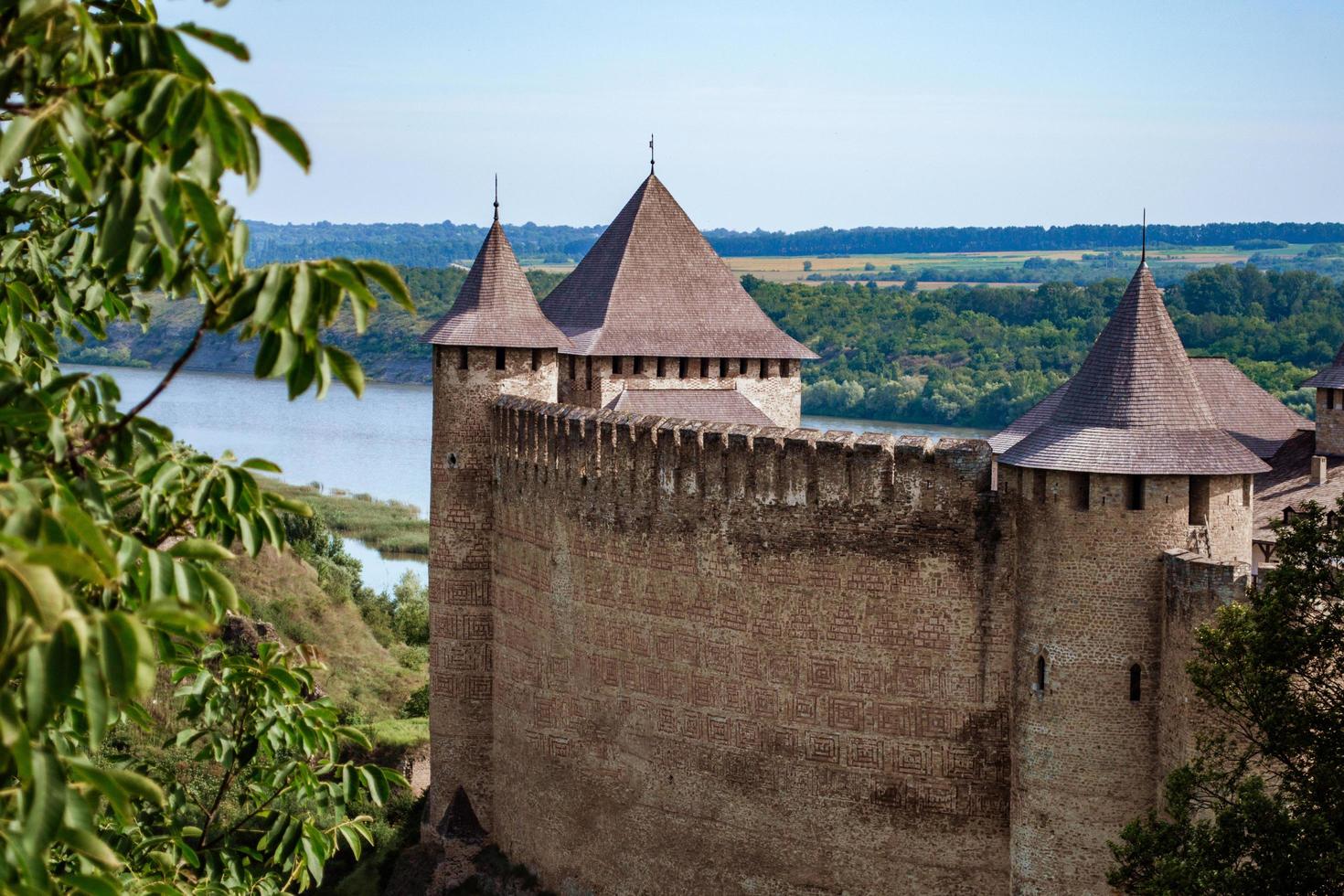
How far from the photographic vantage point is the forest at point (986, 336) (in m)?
37.6

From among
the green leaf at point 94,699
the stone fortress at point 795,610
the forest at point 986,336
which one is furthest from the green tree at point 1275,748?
the forest at point 986,336

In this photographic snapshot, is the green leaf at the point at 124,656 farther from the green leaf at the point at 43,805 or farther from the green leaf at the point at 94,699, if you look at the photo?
the green leaf at the point at 43,805

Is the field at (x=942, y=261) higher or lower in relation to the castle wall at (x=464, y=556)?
higher

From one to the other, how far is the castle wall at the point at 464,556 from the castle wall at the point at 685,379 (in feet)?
2.57

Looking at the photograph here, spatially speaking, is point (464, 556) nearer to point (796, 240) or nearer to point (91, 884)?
point (91, 884)

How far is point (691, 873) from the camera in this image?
42.6 feet

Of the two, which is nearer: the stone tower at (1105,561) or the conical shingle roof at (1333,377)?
the stone tower at (1105,561)

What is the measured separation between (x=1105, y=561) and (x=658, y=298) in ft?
23.2

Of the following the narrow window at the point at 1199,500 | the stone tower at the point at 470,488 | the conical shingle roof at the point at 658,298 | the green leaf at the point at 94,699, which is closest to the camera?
the green leaf at the point at 94,699

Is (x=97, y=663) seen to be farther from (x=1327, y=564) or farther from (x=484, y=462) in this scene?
(x=484, y=462)

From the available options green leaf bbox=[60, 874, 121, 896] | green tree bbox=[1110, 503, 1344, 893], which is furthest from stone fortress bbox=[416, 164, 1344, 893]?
green leaf bbox=[60, 874, 121, 896]

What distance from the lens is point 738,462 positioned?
485 inches

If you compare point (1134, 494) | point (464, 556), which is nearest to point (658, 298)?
point (464, 556)

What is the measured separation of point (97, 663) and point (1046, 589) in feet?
27.5
